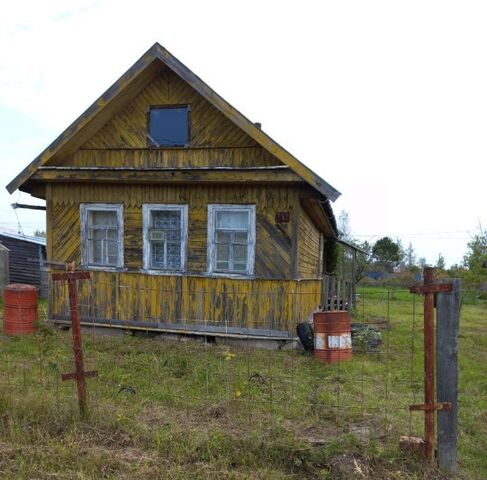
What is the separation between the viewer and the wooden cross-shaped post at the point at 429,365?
3.81 meters

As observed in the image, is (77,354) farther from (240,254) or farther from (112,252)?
(112,252)

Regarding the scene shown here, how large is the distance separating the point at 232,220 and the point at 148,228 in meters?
1.79

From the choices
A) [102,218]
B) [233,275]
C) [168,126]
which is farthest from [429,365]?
[102,218]

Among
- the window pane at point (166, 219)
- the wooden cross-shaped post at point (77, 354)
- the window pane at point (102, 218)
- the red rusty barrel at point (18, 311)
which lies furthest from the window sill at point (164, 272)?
the wooden cross-shaped post at point (77, 354)

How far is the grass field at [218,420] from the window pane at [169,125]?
438cm

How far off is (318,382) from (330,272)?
1303 centimetres

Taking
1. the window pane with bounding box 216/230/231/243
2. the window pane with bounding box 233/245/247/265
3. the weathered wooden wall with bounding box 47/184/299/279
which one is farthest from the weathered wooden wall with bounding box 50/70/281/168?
the window pane with bounding box 233/245/247/265

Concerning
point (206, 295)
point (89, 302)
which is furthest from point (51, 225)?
point (206, 295)

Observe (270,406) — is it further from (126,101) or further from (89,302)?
(126,101)

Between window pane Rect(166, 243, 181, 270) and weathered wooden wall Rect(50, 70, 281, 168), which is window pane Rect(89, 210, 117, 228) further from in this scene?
window pane Rect(166, 243, 181, 270)

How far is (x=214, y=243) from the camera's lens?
9391 mm

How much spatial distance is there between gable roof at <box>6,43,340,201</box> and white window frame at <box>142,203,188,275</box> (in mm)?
2000

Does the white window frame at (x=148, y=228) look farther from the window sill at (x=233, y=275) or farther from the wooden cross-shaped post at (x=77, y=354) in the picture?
the wooden cross-shaped post at (x=77, y=354)

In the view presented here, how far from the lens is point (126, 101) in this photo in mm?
9703
